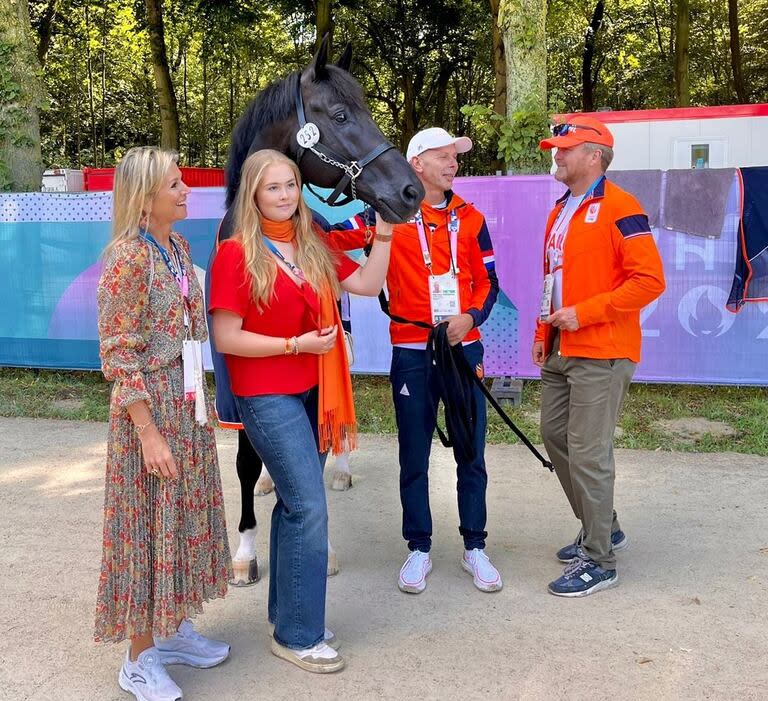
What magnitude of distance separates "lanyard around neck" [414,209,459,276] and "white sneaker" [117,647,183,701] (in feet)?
6.20

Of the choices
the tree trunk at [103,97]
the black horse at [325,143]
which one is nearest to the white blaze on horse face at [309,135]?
the black horse at [325,143]

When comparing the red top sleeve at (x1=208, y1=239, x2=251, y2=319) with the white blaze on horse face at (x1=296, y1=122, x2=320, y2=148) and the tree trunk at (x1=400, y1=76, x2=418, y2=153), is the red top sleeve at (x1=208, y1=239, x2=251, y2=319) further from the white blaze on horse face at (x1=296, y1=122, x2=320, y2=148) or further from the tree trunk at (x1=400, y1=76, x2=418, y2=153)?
the tree trunk at (x1=400, y1=76, x2=418, y2=153)

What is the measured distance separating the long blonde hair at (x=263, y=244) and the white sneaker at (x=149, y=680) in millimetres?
1264

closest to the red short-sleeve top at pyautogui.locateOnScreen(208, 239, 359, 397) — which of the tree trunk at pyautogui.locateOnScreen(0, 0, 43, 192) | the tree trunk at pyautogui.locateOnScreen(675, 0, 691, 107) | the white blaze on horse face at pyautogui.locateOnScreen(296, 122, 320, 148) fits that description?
the white blaze on horse face at pyautogui.locateOnScreen(296, 122, 320, 148)

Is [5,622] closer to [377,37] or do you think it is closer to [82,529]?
[82,529]

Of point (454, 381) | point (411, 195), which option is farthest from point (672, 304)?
point (411, 195)

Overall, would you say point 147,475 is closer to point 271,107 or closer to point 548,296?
point 271,107

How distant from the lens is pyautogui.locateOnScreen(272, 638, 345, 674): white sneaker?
291 centimetres

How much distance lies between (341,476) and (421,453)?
1.58 meters

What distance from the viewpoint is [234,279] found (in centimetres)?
273

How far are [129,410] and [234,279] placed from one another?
55cm

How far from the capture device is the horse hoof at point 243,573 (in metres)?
3.75

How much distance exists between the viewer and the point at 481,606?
3.46m

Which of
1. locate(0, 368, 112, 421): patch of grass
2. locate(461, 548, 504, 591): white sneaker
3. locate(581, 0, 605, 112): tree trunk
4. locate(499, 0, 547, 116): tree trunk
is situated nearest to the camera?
locate(461, 548, 504, 591): white sneaker
